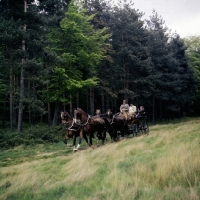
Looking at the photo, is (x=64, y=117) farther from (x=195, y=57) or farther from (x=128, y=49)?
(x=195, y=57)

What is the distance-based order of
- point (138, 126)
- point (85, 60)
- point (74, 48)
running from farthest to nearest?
point (85, 60) < point (74, 48) < point (138, 126)

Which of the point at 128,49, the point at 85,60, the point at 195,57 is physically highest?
the point at 195,57

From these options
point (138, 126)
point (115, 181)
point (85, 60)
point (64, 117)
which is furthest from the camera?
point (85, 60)

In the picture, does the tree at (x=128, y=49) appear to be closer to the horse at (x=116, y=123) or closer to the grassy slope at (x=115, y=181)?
the horse at (x=116, y=123)

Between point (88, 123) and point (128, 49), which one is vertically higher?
point (128, 49)

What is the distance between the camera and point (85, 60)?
24.4m

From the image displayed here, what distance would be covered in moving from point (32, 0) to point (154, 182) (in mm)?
17828

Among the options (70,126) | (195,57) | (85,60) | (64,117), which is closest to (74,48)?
(85,60)

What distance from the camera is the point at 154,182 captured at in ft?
20.1

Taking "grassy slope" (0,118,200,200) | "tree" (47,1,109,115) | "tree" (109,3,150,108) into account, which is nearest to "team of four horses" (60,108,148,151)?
"grassy slope" (0,118,200,200)

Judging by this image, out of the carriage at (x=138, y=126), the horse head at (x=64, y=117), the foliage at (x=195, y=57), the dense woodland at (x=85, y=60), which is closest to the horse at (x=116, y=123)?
the carriage at (x=138, y=126)

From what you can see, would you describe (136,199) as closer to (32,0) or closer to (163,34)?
(32,0)

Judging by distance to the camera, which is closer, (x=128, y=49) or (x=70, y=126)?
(x=70, y=126)

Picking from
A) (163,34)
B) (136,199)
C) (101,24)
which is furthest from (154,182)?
(163,34)
